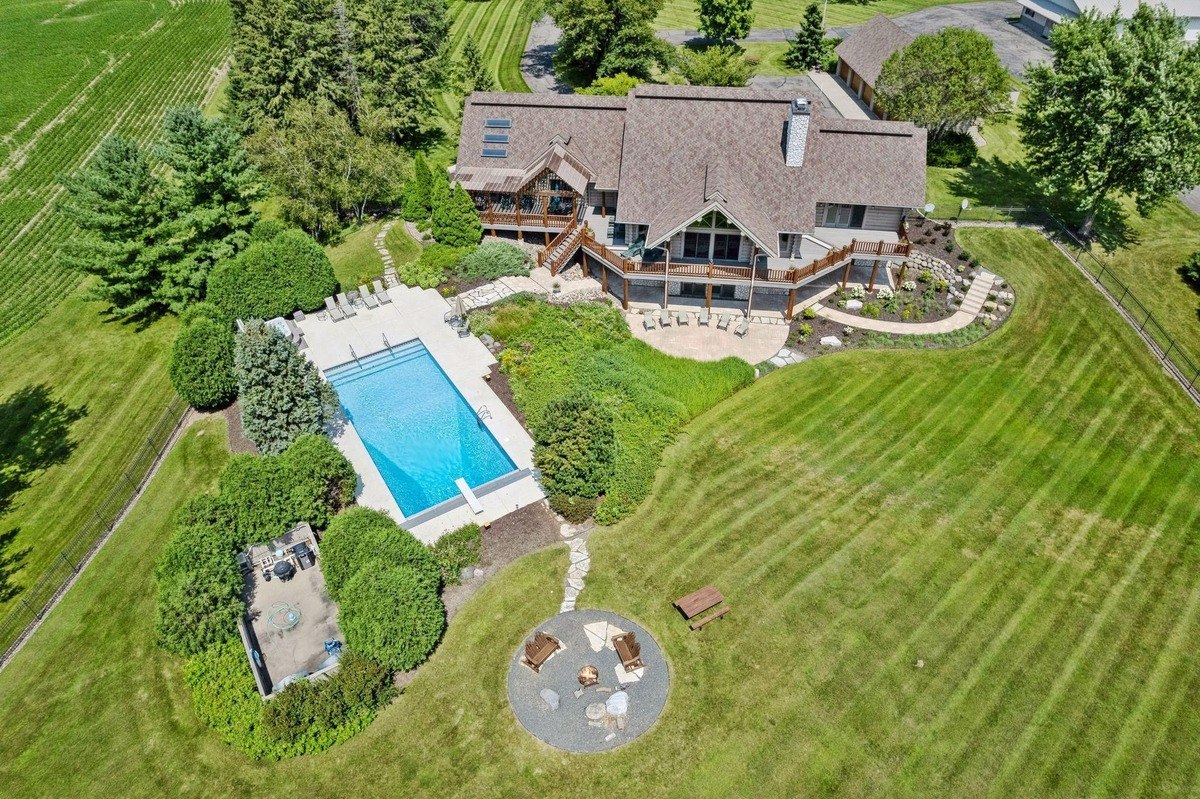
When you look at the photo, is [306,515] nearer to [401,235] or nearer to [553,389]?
[553,389]

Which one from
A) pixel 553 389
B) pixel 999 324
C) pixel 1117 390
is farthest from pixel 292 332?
pixel 1117 390

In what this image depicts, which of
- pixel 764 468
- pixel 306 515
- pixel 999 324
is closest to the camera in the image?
pixel 306 515

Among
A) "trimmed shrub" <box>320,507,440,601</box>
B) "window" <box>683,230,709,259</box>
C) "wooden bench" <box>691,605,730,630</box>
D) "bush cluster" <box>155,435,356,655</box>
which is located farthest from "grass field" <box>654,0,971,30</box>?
"wooden bench" <box>691,605,730,630</box>

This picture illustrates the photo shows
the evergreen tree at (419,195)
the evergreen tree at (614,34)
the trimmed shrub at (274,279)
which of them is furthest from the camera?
the evergreen tree at (614,34)

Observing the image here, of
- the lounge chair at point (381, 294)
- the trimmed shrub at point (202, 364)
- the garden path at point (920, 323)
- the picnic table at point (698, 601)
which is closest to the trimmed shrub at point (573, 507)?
the picnic table at point (698, 601)

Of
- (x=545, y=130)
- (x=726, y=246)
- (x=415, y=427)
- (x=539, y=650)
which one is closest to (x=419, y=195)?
(x=545, y=130)

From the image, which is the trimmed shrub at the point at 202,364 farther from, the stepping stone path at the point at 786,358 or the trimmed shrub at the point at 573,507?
the stepping stone path at the point at 786,358
